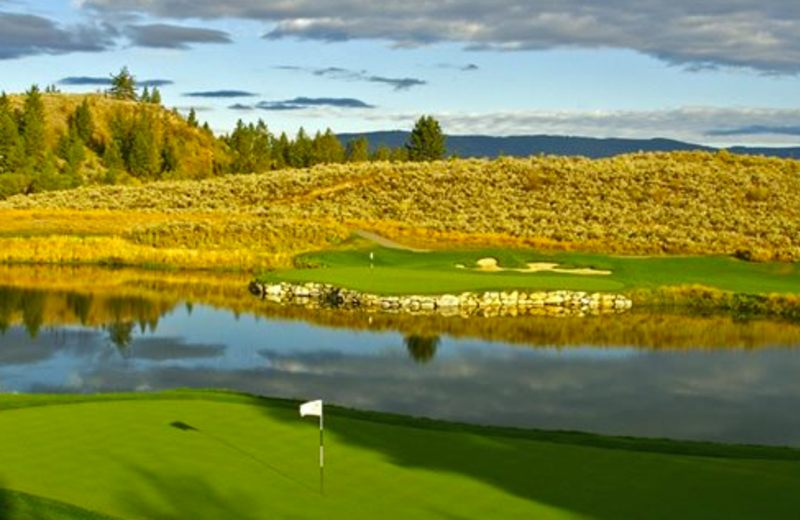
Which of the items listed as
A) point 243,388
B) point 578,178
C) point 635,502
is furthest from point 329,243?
point 635,502

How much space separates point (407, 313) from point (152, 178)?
107242mm

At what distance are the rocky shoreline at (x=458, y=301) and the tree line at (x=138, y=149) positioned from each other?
245 ft

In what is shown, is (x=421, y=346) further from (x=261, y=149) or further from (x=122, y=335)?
(x=261, y=149)

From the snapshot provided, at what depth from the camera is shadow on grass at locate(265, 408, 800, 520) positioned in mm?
11102

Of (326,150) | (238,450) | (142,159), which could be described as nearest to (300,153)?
(326,150)

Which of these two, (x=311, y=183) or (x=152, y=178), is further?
(x=152, y=178)

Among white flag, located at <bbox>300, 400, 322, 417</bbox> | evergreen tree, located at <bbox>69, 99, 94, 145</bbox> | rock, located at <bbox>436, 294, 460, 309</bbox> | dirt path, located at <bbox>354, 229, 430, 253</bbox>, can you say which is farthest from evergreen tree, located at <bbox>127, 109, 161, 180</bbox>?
white flag, located at <bbox>300, 400, 322, 417</bbox>

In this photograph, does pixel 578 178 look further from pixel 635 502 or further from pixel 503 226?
pixel 635 502

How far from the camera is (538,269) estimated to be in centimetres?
5162

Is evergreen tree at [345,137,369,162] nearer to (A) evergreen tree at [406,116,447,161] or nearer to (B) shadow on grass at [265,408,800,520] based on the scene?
(A) evergreen tree at [406,116,447,161]

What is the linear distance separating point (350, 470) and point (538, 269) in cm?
4009

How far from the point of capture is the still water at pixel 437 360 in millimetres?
23047

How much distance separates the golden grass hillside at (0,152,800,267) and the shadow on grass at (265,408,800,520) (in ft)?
139

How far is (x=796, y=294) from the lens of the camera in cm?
4394
